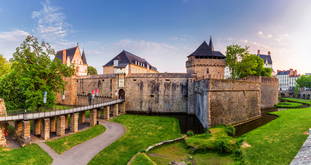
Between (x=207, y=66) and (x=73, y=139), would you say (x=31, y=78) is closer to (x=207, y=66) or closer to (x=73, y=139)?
(x=73, y=139)

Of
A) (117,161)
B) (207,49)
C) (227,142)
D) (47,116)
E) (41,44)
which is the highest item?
(207,49)

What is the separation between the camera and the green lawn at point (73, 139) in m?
14.5

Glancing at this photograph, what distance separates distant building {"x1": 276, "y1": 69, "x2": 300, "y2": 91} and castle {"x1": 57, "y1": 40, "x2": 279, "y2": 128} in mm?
61648

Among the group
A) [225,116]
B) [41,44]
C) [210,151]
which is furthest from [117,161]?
[41,44]

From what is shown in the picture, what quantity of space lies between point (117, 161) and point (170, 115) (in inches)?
687

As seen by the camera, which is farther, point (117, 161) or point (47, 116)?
point (47, 116)

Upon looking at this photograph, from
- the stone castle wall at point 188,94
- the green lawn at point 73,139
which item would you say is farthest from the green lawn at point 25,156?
the stone castle wall at point 188,94

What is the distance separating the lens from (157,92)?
1171 inches

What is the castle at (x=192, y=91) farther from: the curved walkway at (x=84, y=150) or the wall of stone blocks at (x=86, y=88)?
the curved walkway at (x=84, y=150)

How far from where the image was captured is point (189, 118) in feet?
88.3

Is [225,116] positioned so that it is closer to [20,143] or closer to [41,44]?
[20,143]

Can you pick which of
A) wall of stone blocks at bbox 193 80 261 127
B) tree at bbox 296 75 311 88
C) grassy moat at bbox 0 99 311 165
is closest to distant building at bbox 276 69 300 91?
tree at bbox 296 75 311 88

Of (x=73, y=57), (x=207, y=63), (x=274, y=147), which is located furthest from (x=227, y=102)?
(x=73, y=57)

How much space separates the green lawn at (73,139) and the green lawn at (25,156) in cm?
113
